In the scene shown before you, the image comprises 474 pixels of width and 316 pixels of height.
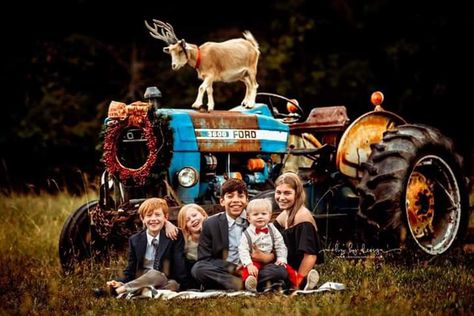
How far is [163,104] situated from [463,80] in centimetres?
604

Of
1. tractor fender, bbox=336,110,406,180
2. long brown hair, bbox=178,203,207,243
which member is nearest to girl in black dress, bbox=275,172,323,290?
long brown hair, bbox=178,203,207,243

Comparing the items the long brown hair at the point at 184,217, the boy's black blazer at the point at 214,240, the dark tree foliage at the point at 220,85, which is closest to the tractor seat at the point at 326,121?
the long brown hair at the point at 184,217

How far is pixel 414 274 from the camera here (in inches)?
263

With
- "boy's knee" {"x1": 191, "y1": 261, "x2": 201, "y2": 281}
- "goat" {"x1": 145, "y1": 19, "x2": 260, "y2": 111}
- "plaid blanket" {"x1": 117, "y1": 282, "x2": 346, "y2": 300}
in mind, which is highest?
"goat" {"x1": 145, "y1": 19, "x2": 260, "y2": 111}

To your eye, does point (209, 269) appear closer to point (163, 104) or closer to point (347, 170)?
point (347, 170)

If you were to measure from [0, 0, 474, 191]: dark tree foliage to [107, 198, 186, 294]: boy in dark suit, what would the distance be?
1060 cm

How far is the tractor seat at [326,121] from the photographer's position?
8.80 metres

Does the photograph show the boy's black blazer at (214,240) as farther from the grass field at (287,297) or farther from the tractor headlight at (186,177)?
the tractor headlight at (186,177)

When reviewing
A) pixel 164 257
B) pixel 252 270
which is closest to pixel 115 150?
pixel 164 257

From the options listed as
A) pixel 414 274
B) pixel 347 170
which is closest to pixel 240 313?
pixel 414 274

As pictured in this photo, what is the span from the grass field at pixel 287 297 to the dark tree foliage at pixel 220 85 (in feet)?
30.9

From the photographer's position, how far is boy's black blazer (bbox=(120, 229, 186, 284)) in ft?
20.8

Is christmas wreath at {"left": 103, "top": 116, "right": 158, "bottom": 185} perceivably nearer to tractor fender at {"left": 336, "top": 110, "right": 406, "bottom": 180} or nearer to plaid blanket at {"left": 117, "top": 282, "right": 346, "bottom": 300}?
plaid blanket at {"left": 117, "top": 282, "right": 346, "bottom": 300}

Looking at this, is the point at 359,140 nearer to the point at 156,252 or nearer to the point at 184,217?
the point at 184,217
